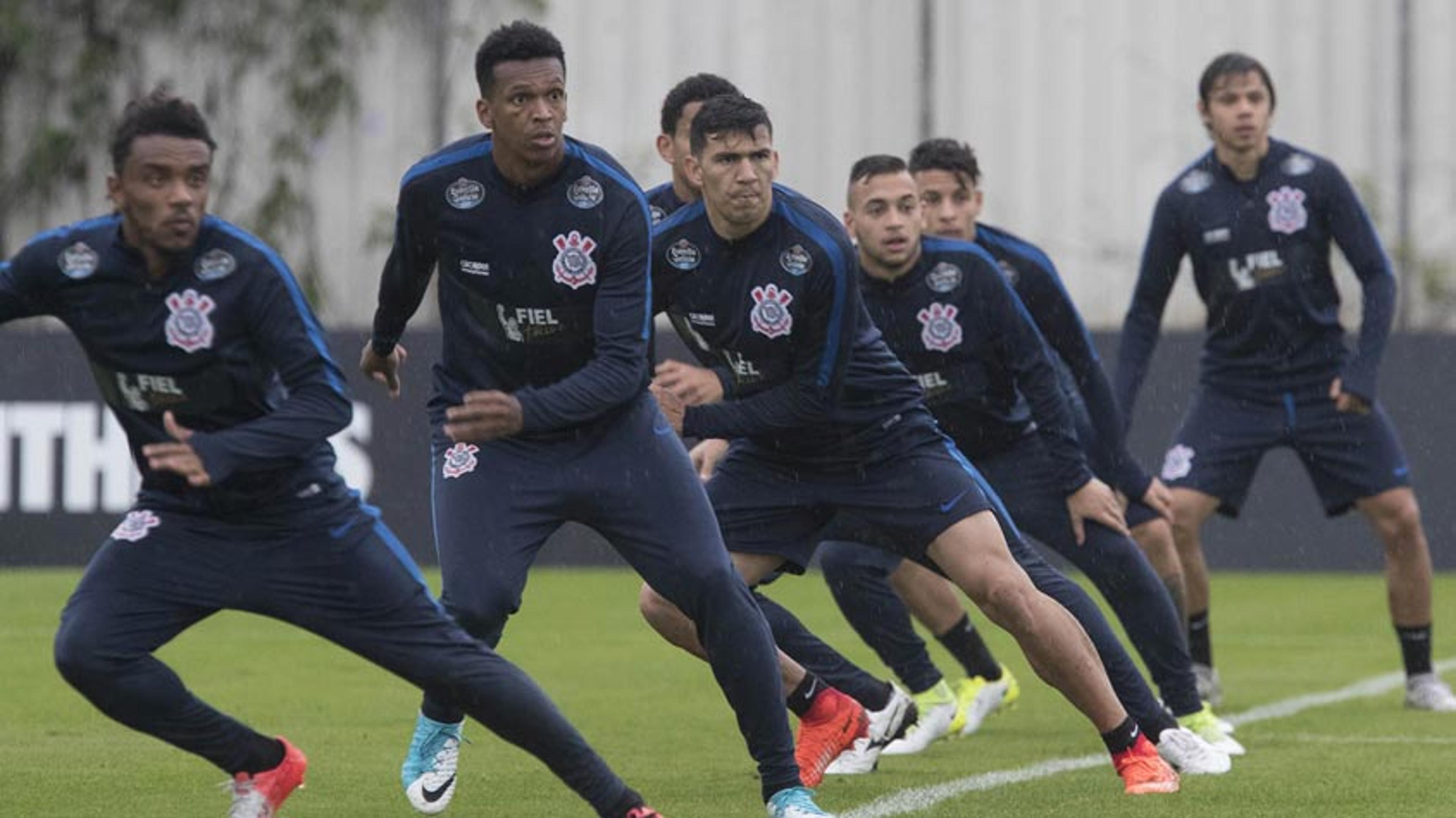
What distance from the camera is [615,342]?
722 cm

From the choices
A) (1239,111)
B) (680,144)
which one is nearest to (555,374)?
(680,144)

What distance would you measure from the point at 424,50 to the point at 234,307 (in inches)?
658

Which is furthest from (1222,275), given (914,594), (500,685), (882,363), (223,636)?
(223,636)

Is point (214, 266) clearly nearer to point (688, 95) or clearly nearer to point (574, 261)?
point (574, 261)

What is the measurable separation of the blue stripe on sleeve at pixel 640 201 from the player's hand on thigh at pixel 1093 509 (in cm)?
230

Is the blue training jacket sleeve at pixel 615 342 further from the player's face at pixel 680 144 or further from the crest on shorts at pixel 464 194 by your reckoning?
the player's face at pixel 680 144

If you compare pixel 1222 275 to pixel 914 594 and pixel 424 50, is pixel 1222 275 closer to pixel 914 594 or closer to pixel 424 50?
pixel 914 594

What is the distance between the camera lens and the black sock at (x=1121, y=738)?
8.10 meters

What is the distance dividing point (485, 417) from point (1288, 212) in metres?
4.90

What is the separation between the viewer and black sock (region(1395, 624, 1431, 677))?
1093 centimetres

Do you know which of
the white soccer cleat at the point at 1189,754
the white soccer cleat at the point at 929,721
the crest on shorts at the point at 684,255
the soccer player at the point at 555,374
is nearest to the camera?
the soccer player at the point at 555,374

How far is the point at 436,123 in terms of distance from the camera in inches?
905

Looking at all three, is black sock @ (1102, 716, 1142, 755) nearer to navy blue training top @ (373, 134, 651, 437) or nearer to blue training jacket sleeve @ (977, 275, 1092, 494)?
blue training jacket sleeve @ (977, 275, 1092, 494)

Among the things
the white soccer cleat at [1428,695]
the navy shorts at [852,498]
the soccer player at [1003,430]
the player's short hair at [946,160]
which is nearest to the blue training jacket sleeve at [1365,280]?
the white soccer cleat at [1428,695]
